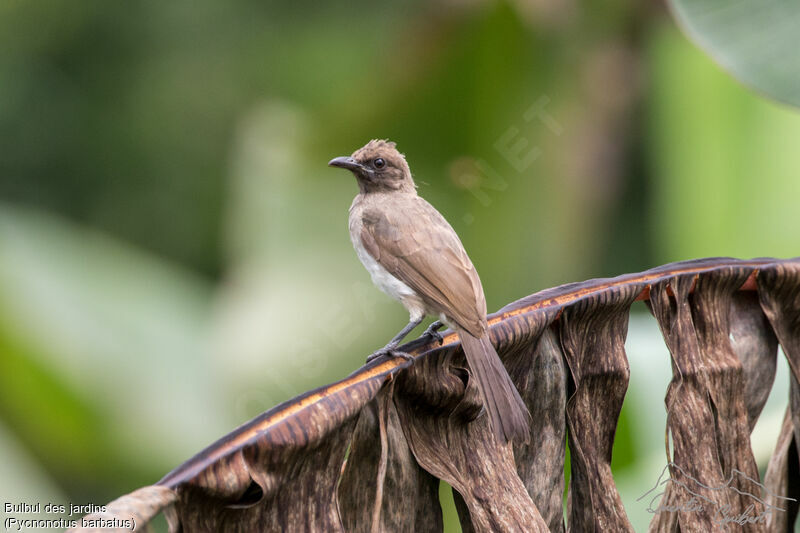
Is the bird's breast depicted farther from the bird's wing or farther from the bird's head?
the bird's head

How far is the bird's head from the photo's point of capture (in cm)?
290

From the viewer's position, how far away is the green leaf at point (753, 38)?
2.25m

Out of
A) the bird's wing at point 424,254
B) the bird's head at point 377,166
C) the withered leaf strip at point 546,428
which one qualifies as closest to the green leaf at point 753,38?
the withered leaf strip at point 546,428

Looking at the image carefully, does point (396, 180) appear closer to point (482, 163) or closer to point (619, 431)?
point (482, 163)

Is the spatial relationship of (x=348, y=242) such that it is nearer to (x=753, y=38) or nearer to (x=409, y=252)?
(x=409, y=252)

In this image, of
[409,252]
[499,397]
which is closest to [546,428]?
[499,397]

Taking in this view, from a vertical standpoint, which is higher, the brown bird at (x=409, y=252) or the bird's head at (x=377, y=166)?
the bird's head at (x=377, y=166)

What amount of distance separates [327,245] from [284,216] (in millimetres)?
196

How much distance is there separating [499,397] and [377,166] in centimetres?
141

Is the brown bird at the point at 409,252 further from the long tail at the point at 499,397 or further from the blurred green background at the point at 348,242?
the blurred green background at the point at 348,242

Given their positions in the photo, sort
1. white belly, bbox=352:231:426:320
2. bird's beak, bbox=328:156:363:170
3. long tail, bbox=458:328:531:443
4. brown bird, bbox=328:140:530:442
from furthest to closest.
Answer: bird's beak, bbox=328:156:363:170 → white belly, bbox=352:231:426:320 → brown bird, bbox=328:140:530:442 → long tail, bbox=458:328:531:443

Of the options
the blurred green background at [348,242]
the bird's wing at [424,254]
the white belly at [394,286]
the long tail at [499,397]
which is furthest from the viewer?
the blurred green background at [348,242]

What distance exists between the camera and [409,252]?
2.55 metres

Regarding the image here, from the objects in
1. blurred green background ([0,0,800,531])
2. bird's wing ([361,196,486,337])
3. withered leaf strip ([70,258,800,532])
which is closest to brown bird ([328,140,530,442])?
bird's wing ([361,196,486,337])
